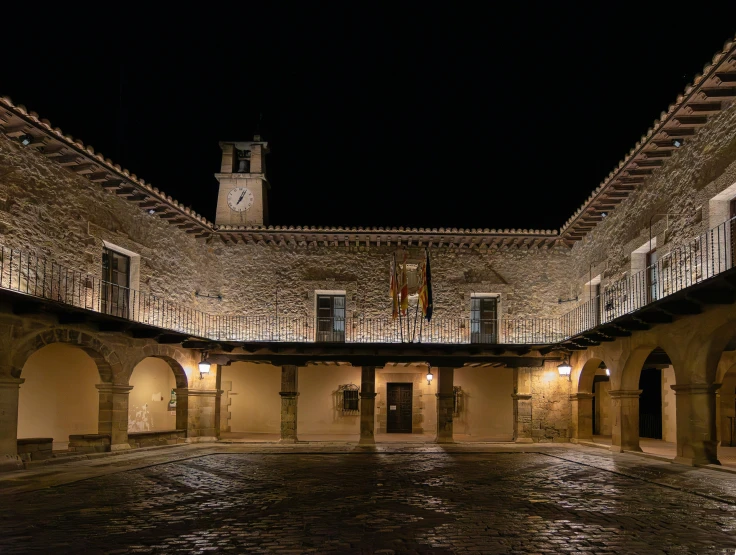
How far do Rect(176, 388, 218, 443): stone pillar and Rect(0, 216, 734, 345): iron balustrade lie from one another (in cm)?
161

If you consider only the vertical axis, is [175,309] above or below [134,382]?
above

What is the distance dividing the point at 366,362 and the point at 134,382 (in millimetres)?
6495

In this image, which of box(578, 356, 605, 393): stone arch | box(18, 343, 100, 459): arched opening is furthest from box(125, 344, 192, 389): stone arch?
box(578, 356, 605, 393): stone arch

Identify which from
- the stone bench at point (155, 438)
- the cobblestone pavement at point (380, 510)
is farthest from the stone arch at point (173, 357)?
the cobblestone pavement at point (380, 510)

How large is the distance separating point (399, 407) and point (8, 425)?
13.8m

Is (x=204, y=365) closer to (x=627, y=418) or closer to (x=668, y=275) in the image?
(x=627, y=418)

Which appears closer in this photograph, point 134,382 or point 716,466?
point 716,466

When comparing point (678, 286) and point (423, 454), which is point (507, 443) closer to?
point (423, 454)

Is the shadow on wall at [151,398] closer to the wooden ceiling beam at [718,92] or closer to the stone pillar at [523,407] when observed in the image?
the stone pillar at [523,407]

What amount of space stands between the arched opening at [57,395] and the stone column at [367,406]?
6994mm

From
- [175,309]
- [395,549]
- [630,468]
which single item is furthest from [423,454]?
[395,549]

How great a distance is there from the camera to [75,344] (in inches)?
562

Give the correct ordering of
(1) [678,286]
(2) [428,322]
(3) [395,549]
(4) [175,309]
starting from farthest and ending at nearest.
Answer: (2) [428,322] < (4) [175,309] < (1) [678,286] < (3) [395,549]

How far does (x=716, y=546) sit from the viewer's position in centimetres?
619
